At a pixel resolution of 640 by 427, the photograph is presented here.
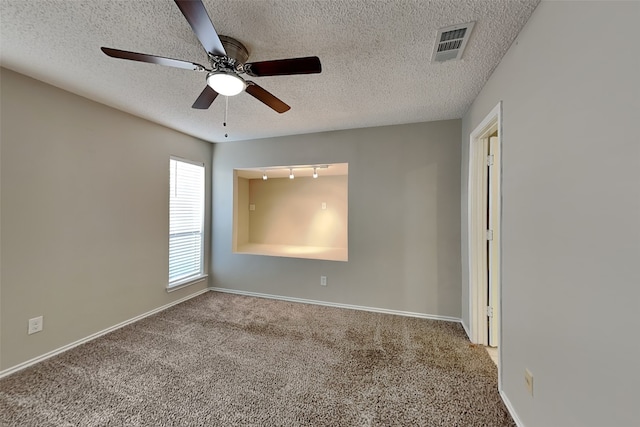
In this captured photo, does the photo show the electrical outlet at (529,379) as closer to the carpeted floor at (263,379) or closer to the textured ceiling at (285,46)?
the carpeted floor at (263,379)

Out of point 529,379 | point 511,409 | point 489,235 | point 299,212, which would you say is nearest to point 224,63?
point 529,379

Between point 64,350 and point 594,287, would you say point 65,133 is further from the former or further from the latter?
point 594,287

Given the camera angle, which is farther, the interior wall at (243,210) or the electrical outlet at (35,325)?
the interior wall at (243,210)

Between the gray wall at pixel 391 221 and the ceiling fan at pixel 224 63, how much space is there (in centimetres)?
180

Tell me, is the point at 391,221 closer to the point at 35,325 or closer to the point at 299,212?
the point at 299,212

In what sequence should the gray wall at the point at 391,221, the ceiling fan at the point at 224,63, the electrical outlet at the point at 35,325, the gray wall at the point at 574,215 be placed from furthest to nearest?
1. the gray wall at the point at 391,221
2. the electrical outlet at the point at 35,325
3. the ceiling fan at the point at 224,63
4. the gray wall at the point at 574,215

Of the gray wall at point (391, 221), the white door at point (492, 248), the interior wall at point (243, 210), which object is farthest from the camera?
the interior wall at point (243, 210)

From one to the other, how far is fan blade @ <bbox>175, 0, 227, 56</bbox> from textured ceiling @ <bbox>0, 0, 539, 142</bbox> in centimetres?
22

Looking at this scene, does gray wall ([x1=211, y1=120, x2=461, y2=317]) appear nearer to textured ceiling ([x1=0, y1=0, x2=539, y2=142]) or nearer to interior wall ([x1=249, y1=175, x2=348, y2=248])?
textured ceiling ([x1=0, y1=0, x2=539, y2=142])

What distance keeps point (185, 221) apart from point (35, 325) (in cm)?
183

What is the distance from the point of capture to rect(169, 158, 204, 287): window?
11.4 feet

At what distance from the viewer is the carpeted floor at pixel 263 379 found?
1.60 metres

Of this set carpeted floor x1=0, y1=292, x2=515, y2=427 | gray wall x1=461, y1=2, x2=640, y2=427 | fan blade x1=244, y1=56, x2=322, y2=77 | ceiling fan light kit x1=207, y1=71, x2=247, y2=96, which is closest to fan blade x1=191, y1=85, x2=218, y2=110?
ceiling fan light kit x1=207, y1=71, x2=247, y2=96

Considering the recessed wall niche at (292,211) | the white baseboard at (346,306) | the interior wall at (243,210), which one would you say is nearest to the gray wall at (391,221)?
the white baseboard at (346,306)
